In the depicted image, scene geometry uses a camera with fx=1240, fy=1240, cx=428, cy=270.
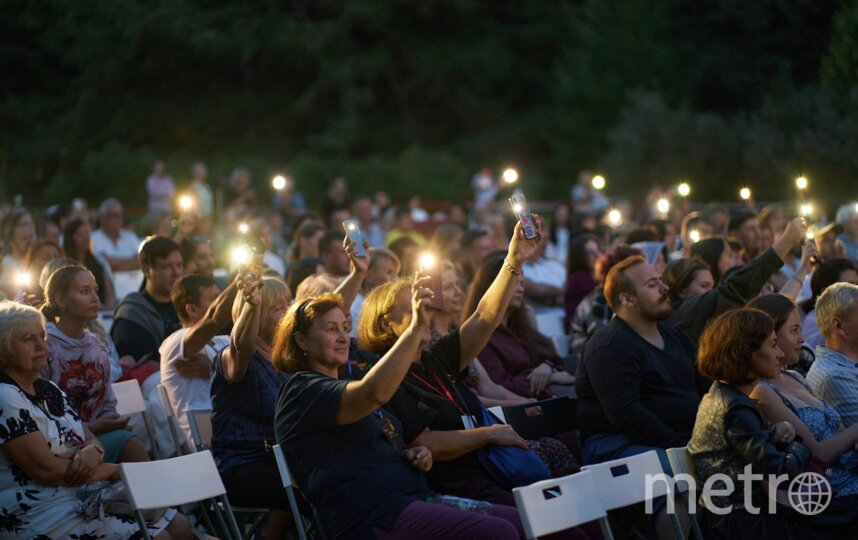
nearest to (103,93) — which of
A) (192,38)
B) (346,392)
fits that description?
(192,38)

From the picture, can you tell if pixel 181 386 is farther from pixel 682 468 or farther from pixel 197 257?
pixel 682 468

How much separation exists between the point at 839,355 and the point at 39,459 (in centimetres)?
367

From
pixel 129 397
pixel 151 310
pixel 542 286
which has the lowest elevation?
pixel 542 286

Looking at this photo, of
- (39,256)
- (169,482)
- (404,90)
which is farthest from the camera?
(404,90)

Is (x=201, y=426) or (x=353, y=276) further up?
(x=353, y=276)

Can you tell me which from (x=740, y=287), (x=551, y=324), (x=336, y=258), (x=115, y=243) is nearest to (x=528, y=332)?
(x=740, y=287)

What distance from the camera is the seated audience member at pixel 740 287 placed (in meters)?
7.03

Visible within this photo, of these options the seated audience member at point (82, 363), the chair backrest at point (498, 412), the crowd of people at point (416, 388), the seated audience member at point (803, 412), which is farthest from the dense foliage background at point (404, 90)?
the seated audience member at point (82, 363)

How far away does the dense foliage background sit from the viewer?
88.1 feet

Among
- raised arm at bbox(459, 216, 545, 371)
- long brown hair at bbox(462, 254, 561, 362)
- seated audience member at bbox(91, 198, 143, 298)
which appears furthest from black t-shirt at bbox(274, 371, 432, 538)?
seated audience member at bbox(91, 198, 143, 298)

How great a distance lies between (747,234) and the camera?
982 centimetres

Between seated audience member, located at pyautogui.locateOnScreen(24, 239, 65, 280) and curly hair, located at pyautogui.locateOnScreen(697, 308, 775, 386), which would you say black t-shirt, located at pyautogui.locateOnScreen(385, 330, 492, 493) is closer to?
curly hair, located at pyautogui.locateOnScreen(697, 308, 775, 386)

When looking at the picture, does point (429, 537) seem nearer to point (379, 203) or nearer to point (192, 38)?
point (379, 203)

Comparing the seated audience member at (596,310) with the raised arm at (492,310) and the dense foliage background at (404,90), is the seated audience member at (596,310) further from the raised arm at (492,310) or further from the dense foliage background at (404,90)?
the dense foliage background at (404,90)
